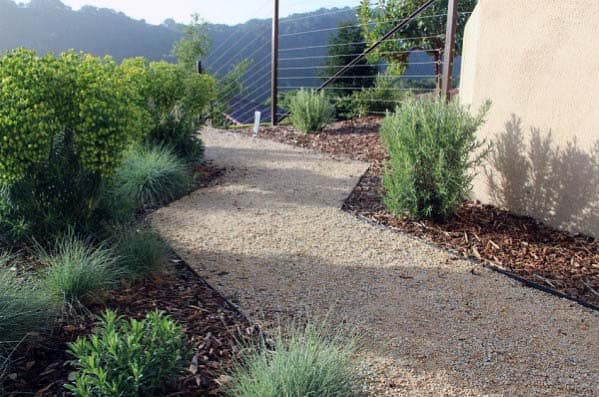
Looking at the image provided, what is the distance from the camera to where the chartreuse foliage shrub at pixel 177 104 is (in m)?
5.77

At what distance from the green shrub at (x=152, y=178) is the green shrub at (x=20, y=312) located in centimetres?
237

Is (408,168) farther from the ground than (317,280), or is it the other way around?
(408,168)

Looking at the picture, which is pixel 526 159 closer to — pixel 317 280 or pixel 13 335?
pixel 317 280

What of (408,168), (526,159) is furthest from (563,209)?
(408,168)

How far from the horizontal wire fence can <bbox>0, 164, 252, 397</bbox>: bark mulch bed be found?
13.2ft

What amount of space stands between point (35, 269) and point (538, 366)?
9.37 ft

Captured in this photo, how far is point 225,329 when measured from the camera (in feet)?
8.80

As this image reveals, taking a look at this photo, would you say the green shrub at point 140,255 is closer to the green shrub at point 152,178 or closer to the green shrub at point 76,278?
the green shrub at point 76,278

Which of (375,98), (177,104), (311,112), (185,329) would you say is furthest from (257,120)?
(185,329)

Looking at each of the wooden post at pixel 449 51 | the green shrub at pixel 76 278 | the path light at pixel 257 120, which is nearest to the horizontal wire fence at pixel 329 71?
the wooden post at pixel 449 51

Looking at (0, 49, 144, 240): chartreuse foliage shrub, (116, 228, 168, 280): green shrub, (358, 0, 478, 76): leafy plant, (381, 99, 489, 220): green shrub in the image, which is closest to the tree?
(358, 0, 478, 76): leafy plant

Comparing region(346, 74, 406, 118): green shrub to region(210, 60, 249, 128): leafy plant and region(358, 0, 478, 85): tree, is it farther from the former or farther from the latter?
region(210, 60, 249, 128): leafy plant

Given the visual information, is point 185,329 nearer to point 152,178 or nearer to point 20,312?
point 20,312

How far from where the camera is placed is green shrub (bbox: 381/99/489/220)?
4336mm
